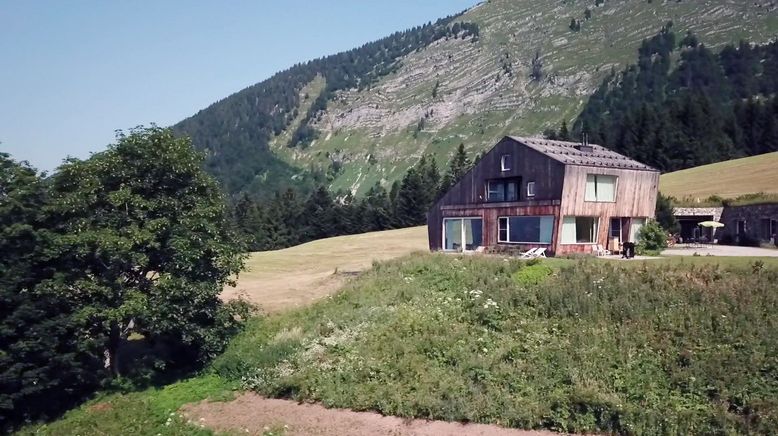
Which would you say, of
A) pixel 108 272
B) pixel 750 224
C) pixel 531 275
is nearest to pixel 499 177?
pixel 531 275

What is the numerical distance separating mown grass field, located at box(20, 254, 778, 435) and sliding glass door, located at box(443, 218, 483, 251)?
11448 millimetres

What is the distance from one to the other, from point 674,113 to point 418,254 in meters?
74.5

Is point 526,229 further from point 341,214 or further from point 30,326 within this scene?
point 341,214

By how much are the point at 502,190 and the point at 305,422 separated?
23.3 meters

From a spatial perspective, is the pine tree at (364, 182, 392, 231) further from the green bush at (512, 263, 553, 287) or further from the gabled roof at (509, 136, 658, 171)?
the green bush at (512, 263, 553, 287)

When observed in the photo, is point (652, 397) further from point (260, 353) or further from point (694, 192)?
point (694, 192)

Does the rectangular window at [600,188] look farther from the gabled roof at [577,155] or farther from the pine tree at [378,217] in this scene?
the pine tree at [378,217]

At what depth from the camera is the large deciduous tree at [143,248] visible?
1070 inches

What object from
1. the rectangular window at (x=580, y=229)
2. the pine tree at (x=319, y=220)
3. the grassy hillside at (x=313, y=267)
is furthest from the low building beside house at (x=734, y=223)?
the pine tree at (x=319, y=220)

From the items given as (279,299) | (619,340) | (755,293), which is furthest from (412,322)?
(279,299)

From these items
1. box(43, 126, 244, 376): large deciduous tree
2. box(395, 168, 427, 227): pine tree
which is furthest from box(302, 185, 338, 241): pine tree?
box(43, 126, 244, 376): large deciduous tree

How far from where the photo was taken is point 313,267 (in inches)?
2254

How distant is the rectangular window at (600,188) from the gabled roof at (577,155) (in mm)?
711

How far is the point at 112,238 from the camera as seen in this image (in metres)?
26.9
